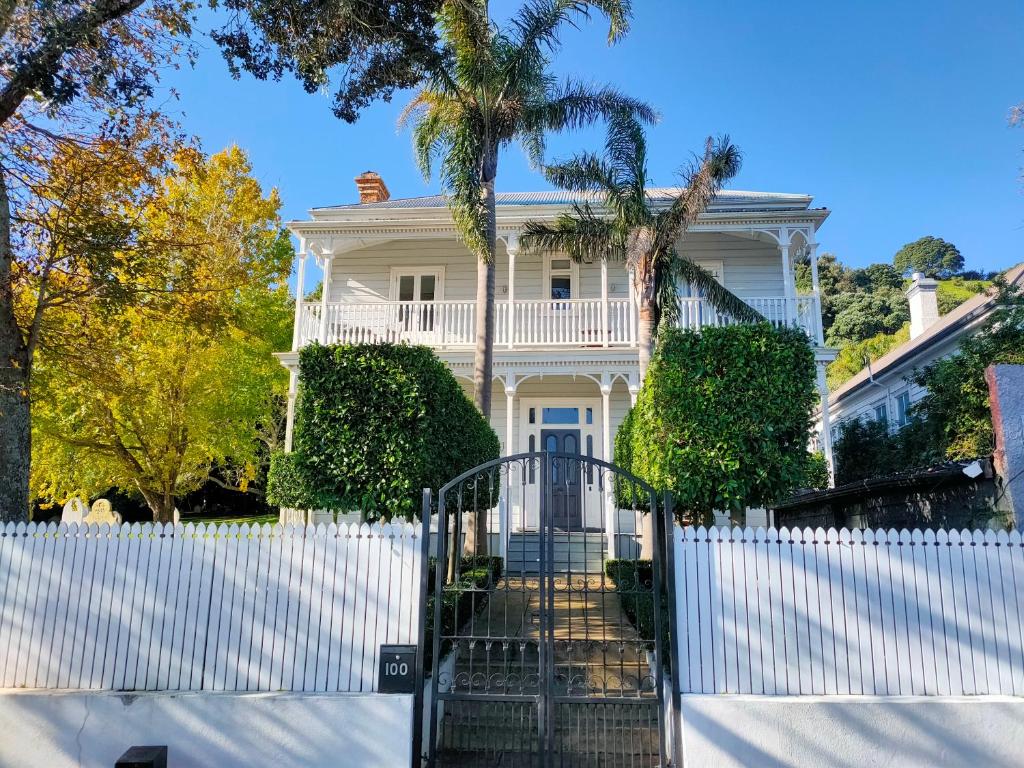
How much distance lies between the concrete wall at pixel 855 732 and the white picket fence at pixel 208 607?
260cm

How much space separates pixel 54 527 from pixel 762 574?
254 inches

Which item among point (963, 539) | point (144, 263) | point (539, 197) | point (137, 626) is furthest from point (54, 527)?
point (539, 197)

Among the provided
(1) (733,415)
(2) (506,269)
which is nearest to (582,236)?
(2) (506,269)

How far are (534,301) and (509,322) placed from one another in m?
0.76

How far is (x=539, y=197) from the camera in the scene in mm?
21172

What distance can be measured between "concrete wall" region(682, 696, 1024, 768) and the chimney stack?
19.5 meters

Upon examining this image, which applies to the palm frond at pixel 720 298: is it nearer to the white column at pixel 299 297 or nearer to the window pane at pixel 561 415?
the window pane at pixel 561 415

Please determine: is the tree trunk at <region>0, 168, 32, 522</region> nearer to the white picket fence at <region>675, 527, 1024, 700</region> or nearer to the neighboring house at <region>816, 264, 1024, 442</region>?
the white picket fence at <region>675, 527, 1024, 700</region>

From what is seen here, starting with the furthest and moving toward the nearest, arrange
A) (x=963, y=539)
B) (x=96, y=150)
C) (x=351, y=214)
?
(x=351, y=214)
(x=96, y=150)
(x=963, y=539)

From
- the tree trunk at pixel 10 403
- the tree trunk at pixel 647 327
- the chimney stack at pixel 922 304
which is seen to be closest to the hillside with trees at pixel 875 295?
the chimney stack at pixel 922 304

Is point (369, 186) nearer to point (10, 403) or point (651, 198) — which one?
point (651, 198)

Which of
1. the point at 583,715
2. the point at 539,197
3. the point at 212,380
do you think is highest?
the point at 539,197

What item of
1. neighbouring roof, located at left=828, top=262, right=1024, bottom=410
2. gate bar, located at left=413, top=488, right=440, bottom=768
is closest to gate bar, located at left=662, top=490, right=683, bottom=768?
gate bar, located at left=413, top=488, right=440, bottom=768

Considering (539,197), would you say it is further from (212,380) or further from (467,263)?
(212,380)
